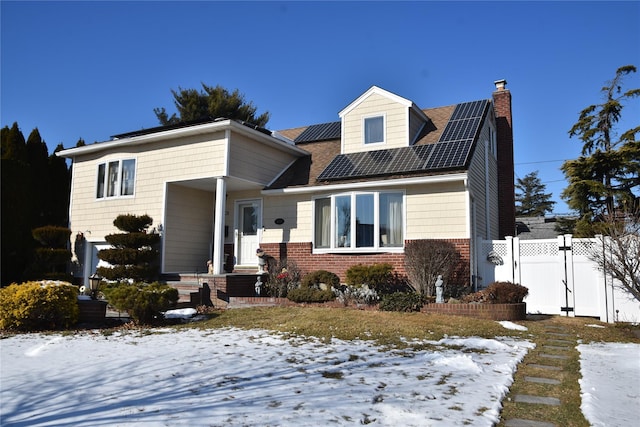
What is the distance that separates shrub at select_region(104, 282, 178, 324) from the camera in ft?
32.0

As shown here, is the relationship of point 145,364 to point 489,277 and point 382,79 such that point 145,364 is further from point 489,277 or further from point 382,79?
point 382,79

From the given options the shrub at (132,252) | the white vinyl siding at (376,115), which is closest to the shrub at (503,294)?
the white vinyl siding at (376,115)

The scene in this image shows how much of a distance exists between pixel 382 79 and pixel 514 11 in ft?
18.9

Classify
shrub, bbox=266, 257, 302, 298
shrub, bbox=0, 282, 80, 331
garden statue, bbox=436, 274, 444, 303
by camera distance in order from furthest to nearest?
shrub, bbox=266, 257, 302, 298, garden statue, bbox=436, 274, 444, 303, shrub, bbox=0, 282, 80, 331

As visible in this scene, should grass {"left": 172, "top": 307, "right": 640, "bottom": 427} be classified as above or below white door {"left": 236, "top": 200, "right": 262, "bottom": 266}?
below

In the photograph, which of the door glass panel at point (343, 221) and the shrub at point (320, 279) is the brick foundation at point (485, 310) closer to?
the shrub at point (320, 279)

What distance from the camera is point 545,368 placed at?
20.2 feet

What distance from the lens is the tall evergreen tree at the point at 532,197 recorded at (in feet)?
175

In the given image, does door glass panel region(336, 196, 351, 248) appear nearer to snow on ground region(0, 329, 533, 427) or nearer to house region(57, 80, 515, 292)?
house region(57, 80, 515, 292)

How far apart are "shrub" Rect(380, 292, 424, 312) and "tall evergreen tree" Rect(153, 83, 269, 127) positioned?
2267 cm

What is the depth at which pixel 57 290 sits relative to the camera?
969cm

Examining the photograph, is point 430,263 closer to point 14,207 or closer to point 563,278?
point 563,278

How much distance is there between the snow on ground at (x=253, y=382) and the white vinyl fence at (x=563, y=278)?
3.91m

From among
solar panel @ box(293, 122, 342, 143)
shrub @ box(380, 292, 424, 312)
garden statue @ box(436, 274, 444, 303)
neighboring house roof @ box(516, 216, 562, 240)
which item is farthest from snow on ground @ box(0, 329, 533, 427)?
neighboring house roof @ box(516, 216, 562, 240)
